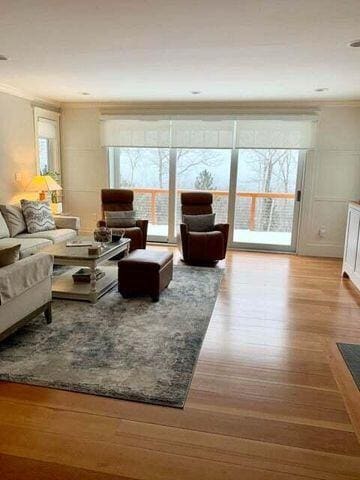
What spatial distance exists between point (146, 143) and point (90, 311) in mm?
3551

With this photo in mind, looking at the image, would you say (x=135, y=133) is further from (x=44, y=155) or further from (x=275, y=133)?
(x=275, y=133)

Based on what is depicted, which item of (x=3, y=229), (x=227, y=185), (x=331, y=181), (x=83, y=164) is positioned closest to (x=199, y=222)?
(x=227, y=185)

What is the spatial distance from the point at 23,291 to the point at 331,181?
4812mm

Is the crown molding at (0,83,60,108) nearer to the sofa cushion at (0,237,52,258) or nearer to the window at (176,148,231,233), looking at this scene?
the sofa cushion at (0,237,52,258)

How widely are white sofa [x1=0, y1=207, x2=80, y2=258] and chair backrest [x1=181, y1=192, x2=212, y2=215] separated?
5.40 ft

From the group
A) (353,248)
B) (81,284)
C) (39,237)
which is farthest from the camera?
(39,237)

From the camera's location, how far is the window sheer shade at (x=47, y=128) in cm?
575

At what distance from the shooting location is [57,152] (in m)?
6.26

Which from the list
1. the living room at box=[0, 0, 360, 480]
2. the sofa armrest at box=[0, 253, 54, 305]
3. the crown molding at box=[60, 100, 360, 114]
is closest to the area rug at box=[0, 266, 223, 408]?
the living room at box=[0, 0, 360, 480]

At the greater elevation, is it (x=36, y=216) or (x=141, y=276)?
(x=36, y=216)

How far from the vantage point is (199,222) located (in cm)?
530

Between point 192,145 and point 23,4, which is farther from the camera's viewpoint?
point 192,145

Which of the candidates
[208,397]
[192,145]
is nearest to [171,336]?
[208,397]

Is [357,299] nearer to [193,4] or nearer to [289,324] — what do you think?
[289,324]
